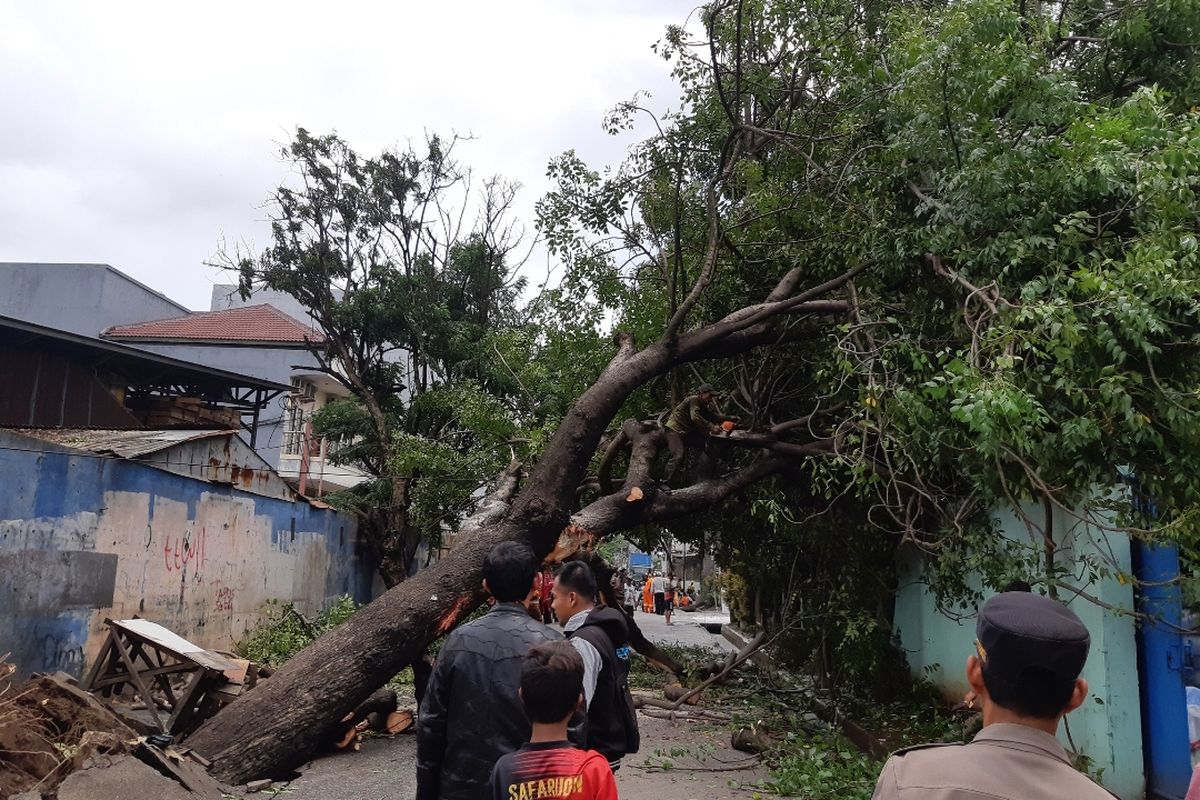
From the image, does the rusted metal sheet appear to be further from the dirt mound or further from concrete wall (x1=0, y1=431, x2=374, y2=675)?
the dirt mound

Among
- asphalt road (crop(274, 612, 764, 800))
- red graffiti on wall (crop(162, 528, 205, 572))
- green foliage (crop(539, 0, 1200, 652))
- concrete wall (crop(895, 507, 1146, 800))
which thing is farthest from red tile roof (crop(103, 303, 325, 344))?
concrete wall (crop(895, 507, 1146, 800))

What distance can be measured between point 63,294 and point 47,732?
20.6 m

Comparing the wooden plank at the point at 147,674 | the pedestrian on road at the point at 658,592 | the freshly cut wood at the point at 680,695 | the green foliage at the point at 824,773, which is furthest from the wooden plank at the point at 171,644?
the pedestrian on road at the point at 658,592

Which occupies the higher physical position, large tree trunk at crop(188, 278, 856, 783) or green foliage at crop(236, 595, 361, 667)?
large tree trunk at crop(188, 278, 856, 783)

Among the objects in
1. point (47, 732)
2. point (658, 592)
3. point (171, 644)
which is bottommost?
point (658, 592)

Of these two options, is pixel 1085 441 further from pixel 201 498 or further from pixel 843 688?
pixel 201 498

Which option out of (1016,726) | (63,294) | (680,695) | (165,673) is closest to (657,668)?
(680,695)

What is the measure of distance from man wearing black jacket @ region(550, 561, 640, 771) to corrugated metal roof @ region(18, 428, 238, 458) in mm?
8097

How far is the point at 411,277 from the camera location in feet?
61.1

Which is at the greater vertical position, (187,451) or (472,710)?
(187,451)

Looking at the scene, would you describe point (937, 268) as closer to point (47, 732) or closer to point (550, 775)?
point (550, 775)

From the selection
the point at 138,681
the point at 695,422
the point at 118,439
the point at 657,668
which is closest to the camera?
the point at 138,681

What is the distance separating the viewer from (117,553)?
381 inches

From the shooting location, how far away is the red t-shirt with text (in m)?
2.27
